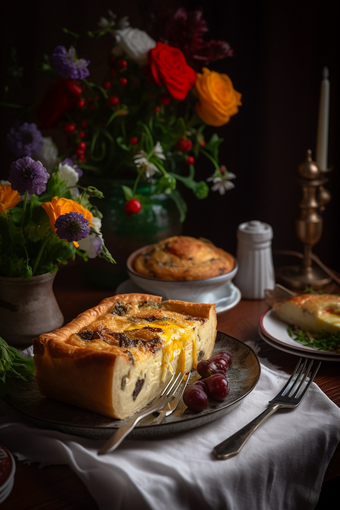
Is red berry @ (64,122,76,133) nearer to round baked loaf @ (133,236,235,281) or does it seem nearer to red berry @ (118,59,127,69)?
red berry @ (118,59,127,69)

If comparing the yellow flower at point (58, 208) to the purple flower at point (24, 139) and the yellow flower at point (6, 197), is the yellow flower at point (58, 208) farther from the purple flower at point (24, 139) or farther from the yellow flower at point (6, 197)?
the purple flower at point (24, 139)

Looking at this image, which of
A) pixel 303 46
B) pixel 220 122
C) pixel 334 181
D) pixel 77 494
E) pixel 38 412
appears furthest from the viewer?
pixel 334 181

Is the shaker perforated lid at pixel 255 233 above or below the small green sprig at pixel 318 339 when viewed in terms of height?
above

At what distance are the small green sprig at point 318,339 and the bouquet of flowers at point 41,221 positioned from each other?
68cm

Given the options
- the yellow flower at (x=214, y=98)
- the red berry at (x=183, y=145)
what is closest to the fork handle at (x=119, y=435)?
the red berry at (x=183, y=145)

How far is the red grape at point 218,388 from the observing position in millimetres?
1278

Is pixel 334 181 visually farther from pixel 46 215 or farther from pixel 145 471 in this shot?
pixel 145 471

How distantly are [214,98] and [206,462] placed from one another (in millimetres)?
1361

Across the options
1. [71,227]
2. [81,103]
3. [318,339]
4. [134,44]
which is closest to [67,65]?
[81,103]

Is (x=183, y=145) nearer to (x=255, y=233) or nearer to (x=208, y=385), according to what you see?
(x=255, y=233)

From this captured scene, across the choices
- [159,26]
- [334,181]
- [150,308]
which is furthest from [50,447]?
[334,181]

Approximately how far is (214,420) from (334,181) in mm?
1805

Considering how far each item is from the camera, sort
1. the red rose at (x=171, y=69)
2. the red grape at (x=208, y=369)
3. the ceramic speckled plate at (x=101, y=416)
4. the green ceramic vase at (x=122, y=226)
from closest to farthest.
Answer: the ceramic speckled plate at (x=101, y=416), the red grape at (x=208, y=369), the red rose at (x=171, y=69), the green ceramic vase at (x=122, y=226)

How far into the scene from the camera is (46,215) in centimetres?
150
